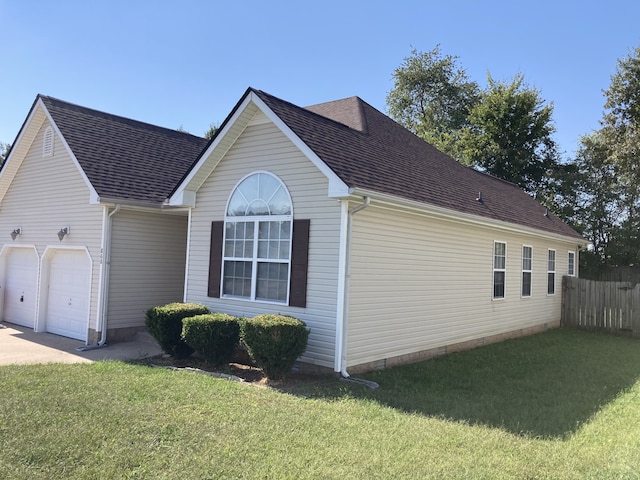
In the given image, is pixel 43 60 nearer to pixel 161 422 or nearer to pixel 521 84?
pixel 161 422

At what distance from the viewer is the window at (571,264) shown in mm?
17875

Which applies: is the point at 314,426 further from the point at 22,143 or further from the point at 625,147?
the point at 625,147

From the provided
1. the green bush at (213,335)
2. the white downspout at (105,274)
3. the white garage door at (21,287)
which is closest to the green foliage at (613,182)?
the green bush at (213,335)

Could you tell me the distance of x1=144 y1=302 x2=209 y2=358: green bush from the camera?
29.6 feet

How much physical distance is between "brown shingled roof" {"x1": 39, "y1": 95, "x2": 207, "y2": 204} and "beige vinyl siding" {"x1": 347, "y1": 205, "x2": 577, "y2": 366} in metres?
5.97

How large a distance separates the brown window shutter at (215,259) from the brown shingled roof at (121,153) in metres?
2.42

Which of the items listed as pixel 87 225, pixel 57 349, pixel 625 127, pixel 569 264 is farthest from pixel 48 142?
pixel 625 127

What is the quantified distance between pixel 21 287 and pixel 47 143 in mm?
4287

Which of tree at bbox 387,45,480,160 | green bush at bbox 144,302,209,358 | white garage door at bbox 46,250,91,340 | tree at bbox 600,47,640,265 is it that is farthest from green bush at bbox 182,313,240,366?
tree at bbox 387,45,480,160

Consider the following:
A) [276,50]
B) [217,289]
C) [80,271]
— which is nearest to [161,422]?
[217,289]

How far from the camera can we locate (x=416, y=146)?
535 inches

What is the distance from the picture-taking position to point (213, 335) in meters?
8.37

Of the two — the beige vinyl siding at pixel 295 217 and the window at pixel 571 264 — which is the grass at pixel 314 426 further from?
the window at pixel 571 264

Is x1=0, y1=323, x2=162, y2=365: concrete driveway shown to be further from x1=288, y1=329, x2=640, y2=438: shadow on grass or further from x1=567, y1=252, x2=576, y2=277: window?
x1=567, y1=252, x2=576, y2=277: window
